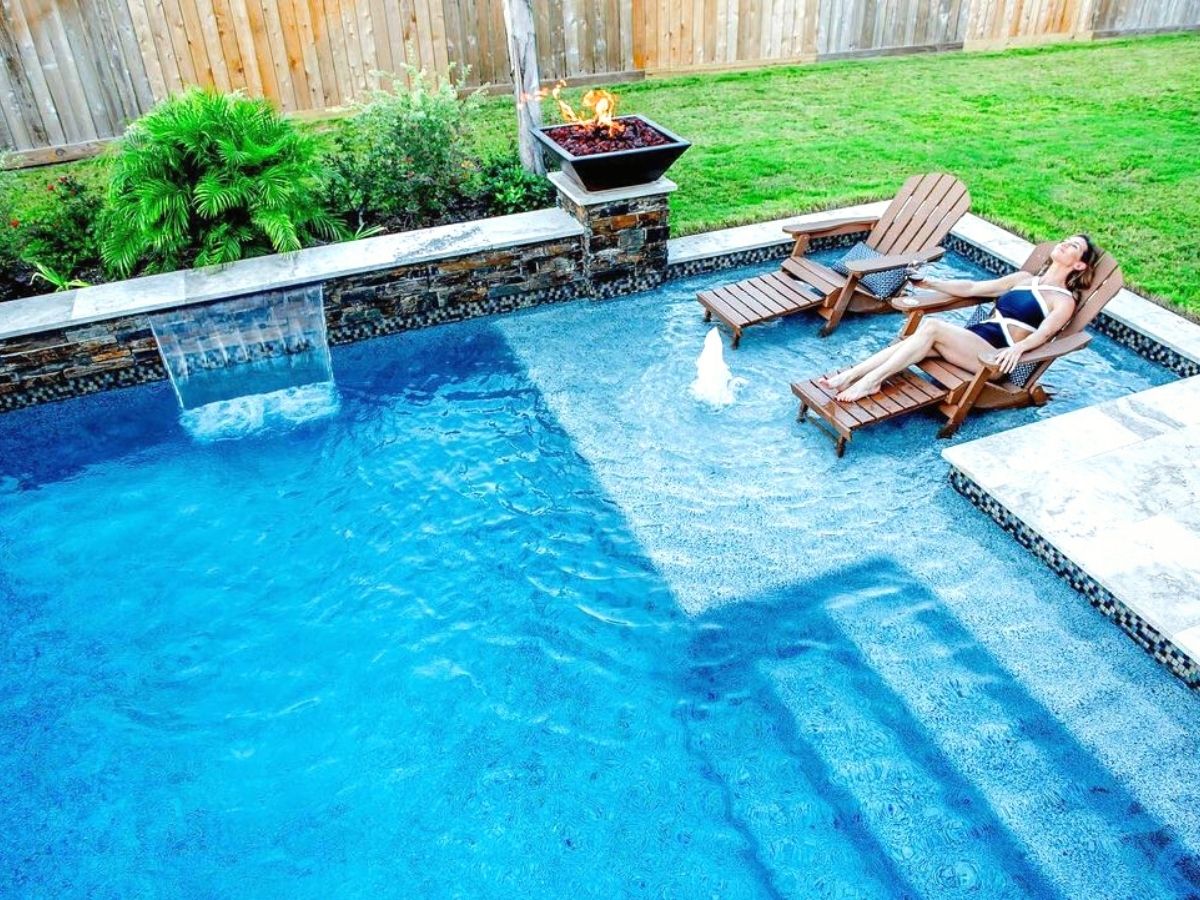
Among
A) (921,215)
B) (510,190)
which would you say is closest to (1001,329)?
(921,215)

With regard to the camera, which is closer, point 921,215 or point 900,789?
point 900,789

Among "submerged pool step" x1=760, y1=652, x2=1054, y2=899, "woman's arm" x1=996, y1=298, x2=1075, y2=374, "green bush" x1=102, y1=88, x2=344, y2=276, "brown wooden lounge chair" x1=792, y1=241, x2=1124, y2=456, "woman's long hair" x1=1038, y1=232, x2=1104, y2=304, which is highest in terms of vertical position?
"green bush" x1=102, y1=88, x2=344, y2=276

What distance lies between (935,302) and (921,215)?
1.26 metres

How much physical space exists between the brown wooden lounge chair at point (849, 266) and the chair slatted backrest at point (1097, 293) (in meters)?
1.00

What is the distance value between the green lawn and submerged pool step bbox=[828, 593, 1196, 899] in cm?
360

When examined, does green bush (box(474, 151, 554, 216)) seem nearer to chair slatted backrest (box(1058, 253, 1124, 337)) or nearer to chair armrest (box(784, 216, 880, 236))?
chair armrest (box(784, 216, 880, 236))

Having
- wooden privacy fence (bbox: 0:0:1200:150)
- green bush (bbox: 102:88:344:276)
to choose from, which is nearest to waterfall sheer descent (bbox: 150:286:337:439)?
green bush (bbox: 102:88:344:276)

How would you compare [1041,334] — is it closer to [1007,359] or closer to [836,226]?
[1007,359]

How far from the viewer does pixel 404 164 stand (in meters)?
6.88

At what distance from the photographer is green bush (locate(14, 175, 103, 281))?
6.23 m

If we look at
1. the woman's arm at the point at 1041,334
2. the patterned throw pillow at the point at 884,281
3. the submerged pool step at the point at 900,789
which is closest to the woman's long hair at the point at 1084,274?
the woman's arm at the point at 1041,334

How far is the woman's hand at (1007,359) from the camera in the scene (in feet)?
15.3

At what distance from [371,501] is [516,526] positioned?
85cm

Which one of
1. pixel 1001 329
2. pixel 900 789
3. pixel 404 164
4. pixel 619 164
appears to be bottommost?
pixel 900 789
